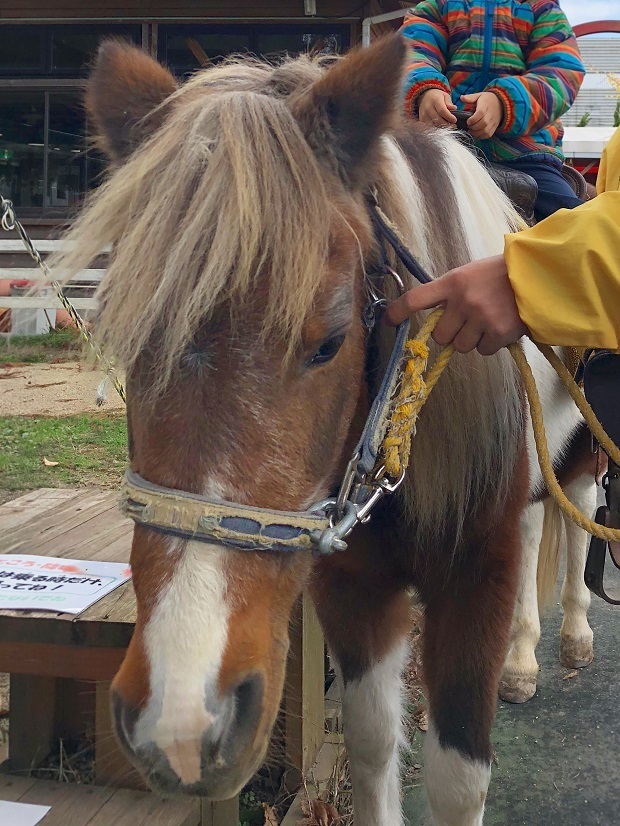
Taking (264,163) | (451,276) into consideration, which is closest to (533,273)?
(451,276)

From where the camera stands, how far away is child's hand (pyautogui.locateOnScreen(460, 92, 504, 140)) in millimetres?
2219

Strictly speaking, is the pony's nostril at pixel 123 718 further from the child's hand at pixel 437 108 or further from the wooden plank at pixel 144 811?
the child's hand at pixel 437 108

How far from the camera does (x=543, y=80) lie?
7.71ft

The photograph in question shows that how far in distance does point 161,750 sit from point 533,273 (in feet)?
3.15

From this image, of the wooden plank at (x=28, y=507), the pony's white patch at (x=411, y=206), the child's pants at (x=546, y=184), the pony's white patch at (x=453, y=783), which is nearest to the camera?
the pony's white patch at (x=411, y=206)

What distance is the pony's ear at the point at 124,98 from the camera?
4.56 feet

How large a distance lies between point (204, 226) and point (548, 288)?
0.60 metres

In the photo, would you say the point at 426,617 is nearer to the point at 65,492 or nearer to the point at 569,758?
the point at 569,758

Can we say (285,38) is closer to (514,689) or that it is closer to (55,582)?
(514,689)

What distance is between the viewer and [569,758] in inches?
105

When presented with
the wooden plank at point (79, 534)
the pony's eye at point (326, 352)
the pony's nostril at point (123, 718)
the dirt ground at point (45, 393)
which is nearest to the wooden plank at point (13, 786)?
the wooden plank at point (79, 534)

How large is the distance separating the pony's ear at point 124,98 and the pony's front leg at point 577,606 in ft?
8.37

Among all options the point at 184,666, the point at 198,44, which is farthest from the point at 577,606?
the point at 198,44

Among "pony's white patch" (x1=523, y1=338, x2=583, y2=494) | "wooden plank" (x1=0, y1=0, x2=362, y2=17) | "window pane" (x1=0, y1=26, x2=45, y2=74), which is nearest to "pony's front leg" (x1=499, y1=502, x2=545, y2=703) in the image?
"pony's white patch" (x1=523, y1=338, x2=583, y2=494)
